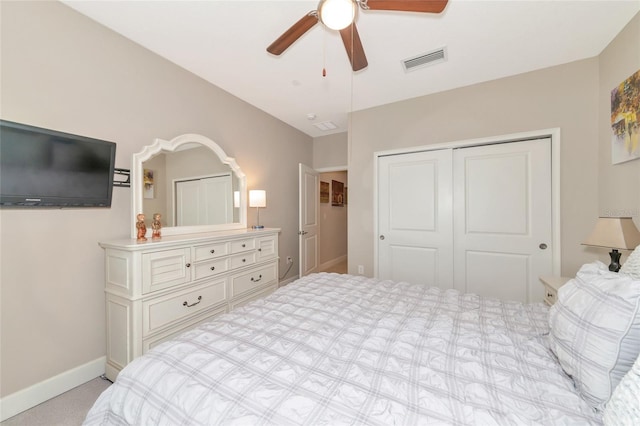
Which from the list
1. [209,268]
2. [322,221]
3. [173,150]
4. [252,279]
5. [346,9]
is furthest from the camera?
[322,221]

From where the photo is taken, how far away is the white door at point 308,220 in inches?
153

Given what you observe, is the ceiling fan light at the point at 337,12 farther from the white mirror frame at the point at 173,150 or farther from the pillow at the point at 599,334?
the white mirror frame at the point at 173,150

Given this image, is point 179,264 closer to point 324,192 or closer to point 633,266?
point 633,266

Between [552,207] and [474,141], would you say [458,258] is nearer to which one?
[552,207]

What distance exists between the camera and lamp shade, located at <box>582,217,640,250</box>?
154 centimetres

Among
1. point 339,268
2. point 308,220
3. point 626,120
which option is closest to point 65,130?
point 308,220

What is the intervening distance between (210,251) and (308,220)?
207 centimetres

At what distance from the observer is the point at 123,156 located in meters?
2.06

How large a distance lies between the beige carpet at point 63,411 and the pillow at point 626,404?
250cm

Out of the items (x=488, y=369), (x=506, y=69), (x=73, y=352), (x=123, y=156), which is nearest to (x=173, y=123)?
(x=123, y=156)

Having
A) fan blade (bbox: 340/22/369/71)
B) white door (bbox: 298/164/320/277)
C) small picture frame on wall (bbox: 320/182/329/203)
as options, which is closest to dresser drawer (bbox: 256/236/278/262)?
white door (bbox: 298/164/320/277)

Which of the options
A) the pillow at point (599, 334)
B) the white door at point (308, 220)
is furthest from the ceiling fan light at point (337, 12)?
the white door at point (308, 220)

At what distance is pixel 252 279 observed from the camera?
2709mm

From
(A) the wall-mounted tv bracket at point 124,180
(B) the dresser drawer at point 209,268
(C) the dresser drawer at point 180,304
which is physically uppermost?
(A) the wall-mounted tv bracket at point 124,180
